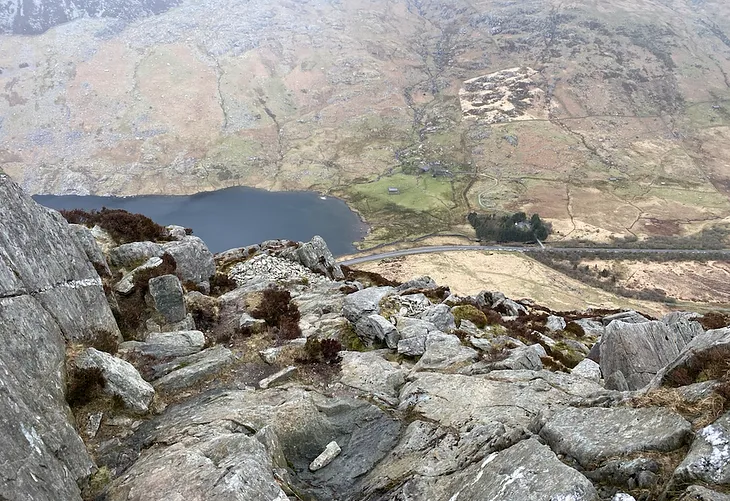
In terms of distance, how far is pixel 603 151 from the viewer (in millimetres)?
195375

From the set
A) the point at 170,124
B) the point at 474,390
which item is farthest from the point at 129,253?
the point at 170,124

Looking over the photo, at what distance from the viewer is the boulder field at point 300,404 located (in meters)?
9.22

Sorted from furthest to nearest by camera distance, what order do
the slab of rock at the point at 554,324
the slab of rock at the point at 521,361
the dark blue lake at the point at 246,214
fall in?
the dark blue lake at the point at 246,214, the slab of rock at the point at 554,324, the slab of rock at the point at 521,361

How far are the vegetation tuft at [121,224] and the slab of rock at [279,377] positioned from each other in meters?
20.0

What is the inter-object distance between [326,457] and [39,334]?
30.6 ft

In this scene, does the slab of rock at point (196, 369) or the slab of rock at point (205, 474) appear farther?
the slab of rock at point (196, 369)

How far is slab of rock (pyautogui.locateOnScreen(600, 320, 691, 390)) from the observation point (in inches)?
831

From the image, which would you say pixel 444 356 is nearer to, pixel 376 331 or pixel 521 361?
pixel 521 361

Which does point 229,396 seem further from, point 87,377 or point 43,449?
point 43,449

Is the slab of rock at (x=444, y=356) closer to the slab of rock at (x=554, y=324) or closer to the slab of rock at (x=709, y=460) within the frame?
the slab of rock at (x=709, y=460)

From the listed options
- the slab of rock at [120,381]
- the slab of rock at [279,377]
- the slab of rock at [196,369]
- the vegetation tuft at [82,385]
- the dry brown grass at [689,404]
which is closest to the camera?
the dry brown grass at [689,404]

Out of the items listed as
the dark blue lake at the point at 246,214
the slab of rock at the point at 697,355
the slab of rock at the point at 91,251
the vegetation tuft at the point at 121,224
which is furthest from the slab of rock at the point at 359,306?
the dark blue lake at the point at 246,214

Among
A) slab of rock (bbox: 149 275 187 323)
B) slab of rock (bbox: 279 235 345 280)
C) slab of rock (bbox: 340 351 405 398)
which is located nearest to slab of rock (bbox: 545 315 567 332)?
slab of rock (bbox: 279 235 345 280)

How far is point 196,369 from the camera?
669 inches
